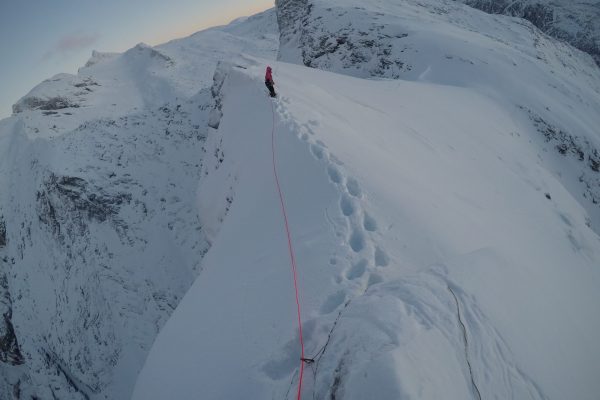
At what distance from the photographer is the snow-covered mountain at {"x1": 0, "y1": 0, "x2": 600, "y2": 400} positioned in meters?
4.45

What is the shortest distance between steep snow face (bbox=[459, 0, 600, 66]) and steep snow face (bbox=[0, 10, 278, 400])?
82535mm

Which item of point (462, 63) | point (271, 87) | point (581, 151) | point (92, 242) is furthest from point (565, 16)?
point (92, 242)

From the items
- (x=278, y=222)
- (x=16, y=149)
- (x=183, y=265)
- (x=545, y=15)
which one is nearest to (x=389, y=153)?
(x=278, y=222)

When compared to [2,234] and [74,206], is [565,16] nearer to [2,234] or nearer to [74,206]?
[74,206]

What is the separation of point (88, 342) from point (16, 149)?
18.2 meters

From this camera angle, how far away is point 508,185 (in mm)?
12461

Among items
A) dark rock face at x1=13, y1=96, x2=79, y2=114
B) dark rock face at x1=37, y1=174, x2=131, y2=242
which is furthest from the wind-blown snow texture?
dark rock face at x1=13, y1=96, x2=79, y2=114

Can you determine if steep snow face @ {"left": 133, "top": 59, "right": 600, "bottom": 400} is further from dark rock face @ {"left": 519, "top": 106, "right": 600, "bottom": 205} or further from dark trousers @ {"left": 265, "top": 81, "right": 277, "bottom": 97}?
dark rock face @ {"left": 519, "top": 106, "right": 600, "bottom": 205}

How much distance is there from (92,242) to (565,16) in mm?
99202

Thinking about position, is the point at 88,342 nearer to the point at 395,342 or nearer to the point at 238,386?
the point at 238,386

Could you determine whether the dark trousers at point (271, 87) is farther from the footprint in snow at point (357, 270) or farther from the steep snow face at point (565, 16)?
the steep snow face at point (565, 16)

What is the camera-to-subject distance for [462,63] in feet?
74.6

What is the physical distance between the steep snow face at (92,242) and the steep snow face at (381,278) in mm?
10088

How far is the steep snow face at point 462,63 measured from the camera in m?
17.7
